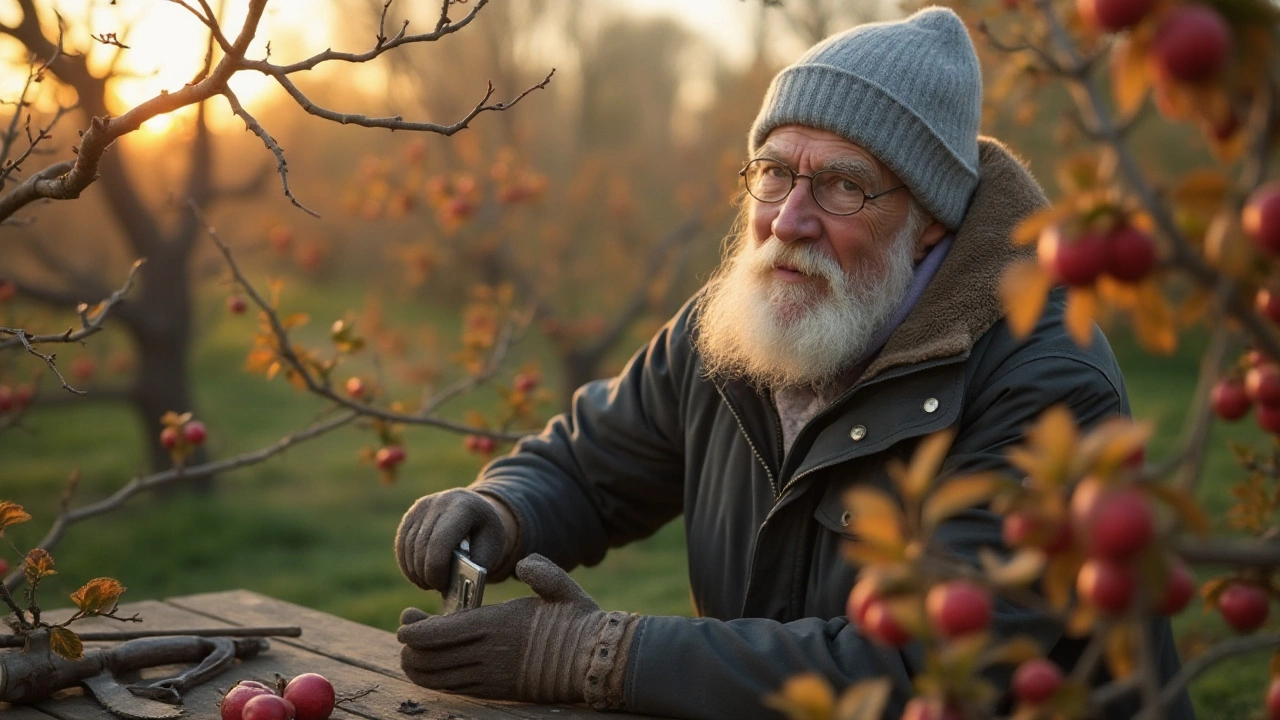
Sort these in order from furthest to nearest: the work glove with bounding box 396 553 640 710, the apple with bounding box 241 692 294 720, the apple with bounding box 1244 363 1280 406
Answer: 1. the work glove with bounding box 396 553 640 710
2. the apple with bounding box 241 692 294 720
3. the apple with bounding box 1244 363 1280 406

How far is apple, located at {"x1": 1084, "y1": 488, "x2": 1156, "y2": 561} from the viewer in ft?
2.68

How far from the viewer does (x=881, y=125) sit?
2.55m

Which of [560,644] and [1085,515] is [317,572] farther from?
[1085,515]

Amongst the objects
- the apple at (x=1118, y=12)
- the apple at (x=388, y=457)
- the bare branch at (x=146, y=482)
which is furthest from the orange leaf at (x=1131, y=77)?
the apple at (x=388, y=457)

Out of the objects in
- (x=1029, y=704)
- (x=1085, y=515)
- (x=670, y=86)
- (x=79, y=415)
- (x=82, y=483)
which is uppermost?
(x=670, y=86)

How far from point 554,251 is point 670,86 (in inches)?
429

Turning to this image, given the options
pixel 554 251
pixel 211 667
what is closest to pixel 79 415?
pixel 554 251

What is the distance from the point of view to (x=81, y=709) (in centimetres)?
197

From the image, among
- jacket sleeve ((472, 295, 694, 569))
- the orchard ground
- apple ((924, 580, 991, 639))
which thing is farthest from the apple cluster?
the orchard ground

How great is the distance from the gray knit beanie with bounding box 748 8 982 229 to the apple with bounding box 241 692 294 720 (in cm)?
156

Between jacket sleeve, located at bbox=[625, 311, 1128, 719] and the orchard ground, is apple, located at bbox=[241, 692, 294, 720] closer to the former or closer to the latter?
jacket sleeve, located at bbox=[625, 311, 1128, 719]

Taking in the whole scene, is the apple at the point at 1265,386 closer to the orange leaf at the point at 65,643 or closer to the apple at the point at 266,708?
the apple at the point at 266,708

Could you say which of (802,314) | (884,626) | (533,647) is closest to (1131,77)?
(884,626)

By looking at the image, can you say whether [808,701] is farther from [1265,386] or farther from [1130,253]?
[1265,386]
